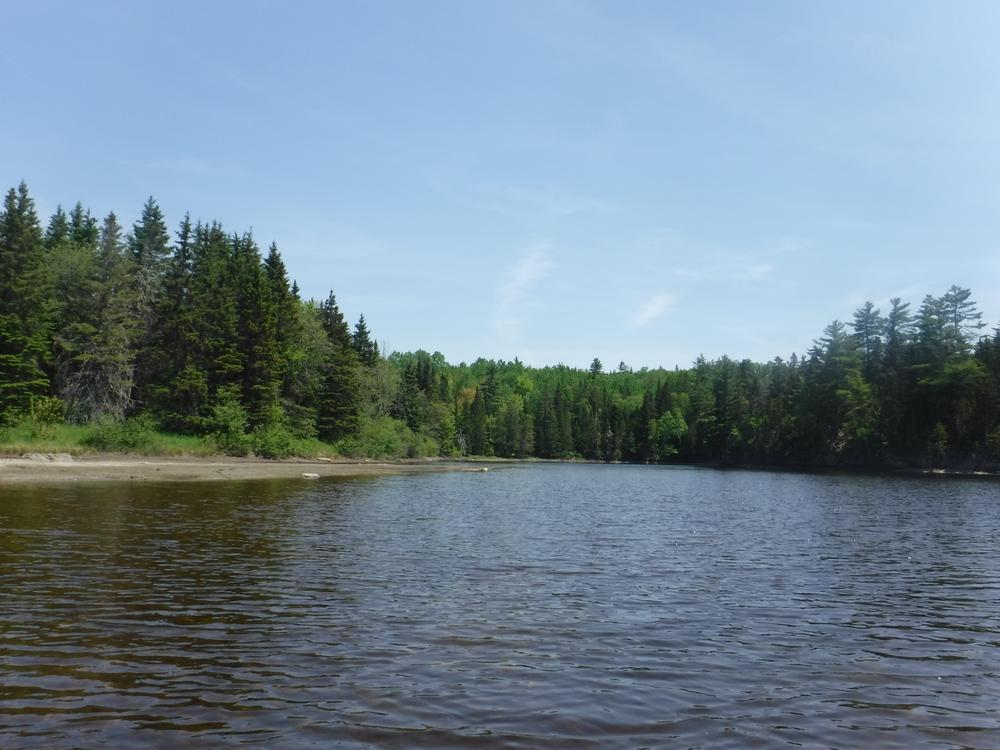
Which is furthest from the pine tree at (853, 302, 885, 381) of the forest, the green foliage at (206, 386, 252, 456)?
the green foliage at (206, 386, 252, 456)

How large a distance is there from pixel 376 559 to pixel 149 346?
66.9 meters

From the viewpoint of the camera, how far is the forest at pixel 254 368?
212ft

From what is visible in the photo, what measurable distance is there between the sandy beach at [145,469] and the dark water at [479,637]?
19.3m

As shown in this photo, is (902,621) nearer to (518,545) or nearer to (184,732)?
(518,545)

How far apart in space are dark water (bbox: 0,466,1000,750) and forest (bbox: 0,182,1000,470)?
137 feet

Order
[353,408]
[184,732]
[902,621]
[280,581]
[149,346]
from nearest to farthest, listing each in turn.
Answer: [184,732]
[902,621]
[280,581]
[149,346]
[353,408]

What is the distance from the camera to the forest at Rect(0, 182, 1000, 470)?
64500mm

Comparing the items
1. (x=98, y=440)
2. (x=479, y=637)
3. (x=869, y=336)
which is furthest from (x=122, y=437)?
(x=869, y=336)

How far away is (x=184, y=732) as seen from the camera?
862 cm

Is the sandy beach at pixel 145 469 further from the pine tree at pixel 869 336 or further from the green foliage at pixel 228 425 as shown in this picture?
the pine tree at pixel 869 336

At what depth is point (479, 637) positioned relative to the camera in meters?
13.3

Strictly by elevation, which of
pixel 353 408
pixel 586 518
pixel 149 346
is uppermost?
pixel 149 346

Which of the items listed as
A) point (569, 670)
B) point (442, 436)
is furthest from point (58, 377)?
point (442, 436)

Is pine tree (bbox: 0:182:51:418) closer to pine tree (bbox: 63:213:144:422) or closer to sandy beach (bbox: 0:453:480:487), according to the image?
Answer: pine tree (bbox: 63:213:144:422)
